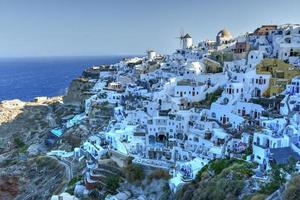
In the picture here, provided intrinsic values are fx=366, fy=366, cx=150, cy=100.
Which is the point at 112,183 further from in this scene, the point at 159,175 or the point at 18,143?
the point at 18,143

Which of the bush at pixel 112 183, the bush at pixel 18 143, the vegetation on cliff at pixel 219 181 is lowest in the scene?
the bush at pixel 18 143

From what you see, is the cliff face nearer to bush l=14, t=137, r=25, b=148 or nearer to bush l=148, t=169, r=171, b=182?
bush l=14, t=137, r=25, b=148

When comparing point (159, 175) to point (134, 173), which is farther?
point (134, 173)

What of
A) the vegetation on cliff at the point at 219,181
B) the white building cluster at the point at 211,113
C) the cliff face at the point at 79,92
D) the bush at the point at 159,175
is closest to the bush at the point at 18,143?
the cliff face at the point at 79,92

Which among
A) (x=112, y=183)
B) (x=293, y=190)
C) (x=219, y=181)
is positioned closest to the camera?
(x=293, y=190)

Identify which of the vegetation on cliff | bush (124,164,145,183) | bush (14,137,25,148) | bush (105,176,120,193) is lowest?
Answer: bush (14,137,25,148)

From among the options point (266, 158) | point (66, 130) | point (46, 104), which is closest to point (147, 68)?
point (66, 130)

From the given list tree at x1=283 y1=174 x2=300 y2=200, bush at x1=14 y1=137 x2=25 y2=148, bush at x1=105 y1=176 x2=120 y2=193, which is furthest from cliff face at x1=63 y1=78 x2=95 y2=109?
tree at x1=283 y1=174 x2=300 y2=200

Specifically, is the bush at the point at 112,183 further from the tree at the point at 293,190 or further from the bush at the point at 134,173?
the tree at the point at 293,190

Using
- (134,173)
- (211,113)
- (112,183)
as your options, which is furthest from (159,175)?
(211,113)
